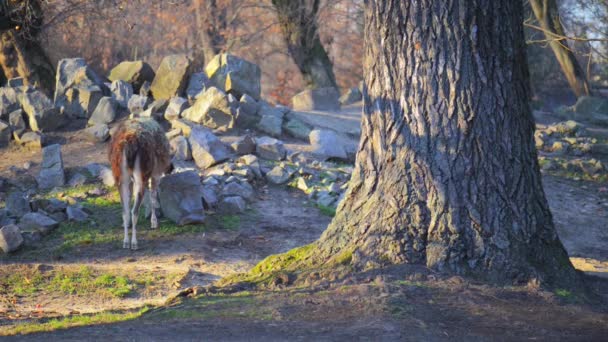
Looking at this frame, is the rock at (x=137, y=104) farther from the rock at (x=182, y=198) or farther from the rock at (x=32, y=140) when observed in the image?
the rock at (x=182, y=198)

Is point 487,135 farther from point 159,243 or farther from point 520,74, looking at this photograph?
point 159,243

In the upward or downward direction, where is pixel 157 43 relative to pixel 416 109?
upward

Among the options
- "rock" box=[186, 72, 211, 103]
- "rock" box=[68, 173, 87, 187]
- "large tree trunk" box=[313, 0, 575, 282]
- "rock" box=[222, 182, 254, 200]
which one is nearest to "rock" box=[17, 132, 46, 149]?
"rock" box=[68, 173, 87, 187]

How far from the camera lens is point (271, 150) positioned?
13.2 m

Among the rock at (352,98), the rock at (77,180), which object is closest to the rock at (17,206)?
the rock at (77,180)

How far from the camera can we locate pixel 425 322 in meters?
5.62

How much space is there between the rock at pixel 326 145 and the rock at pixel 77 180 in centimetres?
401

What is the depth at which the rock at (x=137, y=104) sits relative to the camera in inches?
570

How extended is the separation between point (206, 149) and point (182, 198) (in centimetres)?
204

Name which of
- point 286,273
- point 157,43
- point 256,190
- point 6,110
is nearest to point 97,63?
Result: point 157,43

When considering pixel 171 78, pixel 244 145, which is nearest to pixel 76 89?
pixel 171 78

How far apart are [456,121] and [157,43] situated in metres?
29.1

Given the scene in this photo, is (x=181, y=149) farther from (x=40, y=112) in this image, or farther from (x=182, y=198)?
(x=40, y=112)

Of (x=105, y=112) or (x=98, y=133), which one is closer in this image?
(x=98, y=133)
